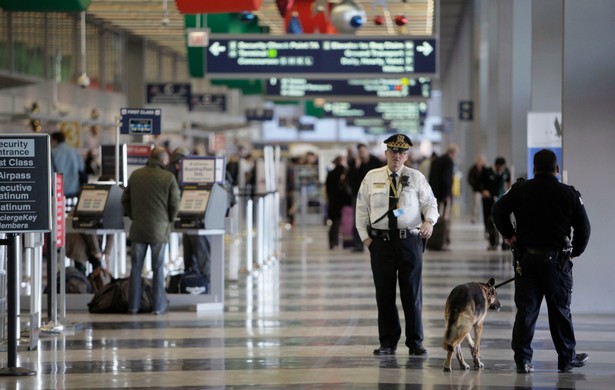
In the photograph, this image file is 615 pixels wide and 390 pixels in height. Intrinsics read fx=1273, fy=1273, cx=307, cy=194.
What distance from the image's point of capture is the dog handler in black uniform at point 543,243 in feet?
31.4

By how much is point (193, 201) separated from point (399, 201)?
15.9 feet

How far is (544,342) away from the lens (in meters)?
11.7

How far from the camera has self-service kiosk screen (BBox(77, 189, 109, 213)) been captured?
14.9 metres

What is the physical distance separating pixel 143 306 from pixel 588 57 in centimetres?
564

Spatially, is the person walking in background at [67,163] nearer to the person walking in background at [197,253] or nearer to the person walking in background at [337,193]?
the person walking in background at [197,253]

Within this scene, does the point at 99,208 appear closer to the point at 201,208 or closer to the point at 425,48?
the point at 201,208

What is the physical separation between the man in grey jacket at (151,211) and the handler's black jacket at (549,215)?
536 cm

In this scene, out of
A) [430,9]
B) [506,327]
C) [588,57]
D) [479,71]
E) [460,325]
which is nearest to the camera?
[460,325]

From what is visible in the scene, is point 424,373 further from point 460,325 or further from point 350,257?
point 350,257

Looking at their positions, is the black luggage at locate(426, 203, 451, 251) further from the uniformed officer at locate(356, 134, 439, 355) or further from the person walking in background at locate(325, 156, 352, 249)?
the uniformed officer at locate(356, 134, 439, 355)

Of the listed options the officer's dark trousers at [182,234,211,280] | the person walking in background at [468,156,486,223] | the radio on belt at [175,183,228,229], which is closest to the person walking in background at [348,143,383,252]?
the person walking in background at [468,156,486,223]

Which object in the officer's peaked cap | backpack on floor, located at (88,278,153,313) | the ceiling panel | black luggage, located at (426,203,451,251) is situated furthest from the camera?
the ceiling panel

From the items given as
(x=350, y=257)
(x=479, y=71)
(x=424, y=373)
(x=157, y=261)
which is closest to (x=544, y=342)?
(x=424, y=373)

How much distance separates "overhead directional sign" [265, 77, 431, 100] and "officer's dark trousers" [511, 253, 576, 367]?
17003mm
